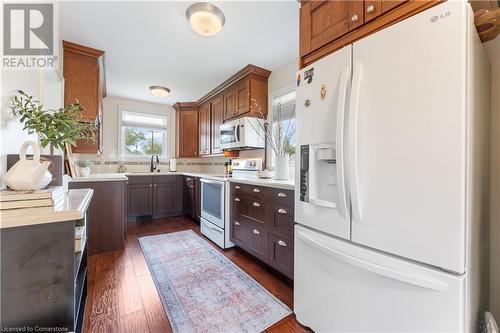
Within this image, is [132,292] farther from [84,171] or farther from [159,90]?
[159,90]

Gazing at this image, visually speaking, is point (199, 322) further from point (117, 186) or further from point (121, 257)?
point (117, 186)

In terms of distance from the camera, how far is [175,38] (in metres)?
2.26

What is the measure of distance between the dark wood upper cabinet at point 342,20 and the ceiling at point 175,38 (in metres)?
0.51

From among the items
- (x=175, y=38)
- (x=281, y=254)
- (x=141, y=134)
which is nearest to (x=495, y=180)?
(x=281, y=254)

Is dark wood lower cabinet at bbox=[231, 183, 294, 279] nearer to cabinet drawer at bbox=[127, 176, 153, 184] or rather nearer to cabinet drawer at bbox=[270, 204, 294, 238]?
cabinet drawer at bbox=[270, 204, 294, 238]

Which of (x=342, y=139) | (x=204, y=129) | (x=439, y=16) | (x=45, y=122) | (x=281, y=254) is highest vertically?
(x=204, y=129)

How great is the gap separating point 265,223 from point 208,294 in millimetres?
793

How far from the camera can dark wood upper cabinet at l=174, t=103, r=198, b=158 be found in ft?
15.2

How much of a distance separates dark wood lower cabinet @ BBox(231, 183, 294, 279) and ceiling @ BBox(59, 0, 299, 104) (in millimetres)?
1582

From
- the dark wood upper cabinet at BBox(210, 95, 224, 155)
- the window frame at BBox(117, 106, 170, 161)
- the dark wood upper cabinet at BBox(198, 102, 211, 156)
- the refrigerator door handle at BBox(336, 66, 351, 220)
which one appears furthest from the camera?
the window frame at BBox(117, 106, 170, 161)

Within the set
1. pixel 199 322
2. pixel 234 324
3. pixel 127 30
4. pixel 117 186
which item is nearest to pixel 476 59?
→ pixel 234 324

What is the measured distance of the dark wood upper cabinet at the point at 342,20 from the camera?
3.30 ft

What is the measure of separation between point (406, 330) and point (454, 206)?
0.59 metres

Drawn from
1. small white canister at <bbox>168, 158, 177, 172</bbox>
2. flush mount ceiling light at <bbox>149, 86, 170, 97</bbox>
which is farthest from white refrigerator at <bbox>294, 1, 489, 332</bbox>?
small white canister at <bbox>168, 158, 177, 172</bbox>
